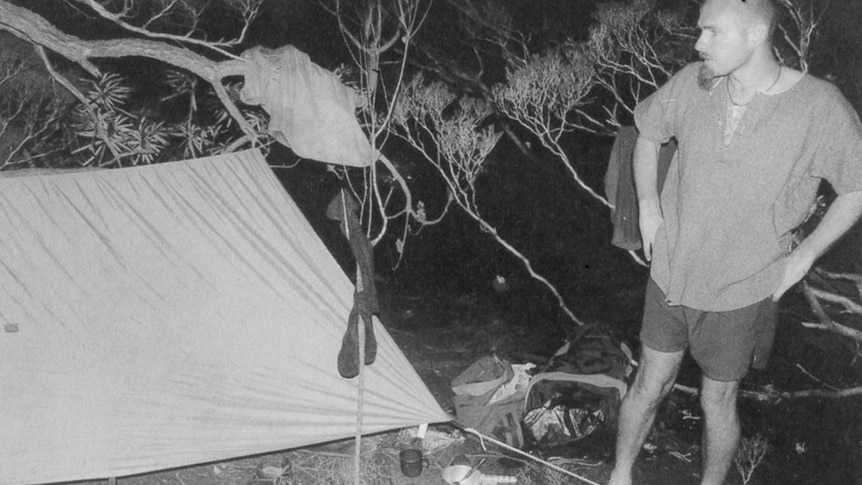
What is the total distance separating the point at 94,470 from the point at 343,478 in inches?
43.4

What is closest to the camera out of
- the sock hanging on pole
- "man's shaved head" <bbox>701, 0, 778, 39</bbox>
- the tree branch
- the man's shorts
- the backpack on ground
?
"man's shaved head" <bbox>701, 0, 778, 39</bbox>

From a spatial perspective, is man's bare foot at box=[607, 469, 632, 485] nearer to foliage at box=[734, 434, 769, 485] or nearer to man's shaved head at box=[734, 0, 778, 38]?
man's shaved head at box=[734, 0, 778, 38]

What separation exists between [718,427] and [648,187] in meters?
0.74

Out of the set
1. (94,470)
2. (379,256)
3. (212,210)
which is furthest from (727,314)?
(379,256)

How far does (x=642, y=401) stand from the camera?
226cm

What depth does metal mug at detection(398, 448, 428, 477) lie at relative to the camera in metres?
3.62

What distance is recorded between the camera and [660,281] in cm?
213

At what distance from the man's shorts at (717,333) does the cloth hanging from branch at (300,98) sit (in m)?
2.13

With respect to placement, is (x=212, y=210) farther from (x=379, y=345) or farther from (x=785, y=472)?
(x=785, y=472)

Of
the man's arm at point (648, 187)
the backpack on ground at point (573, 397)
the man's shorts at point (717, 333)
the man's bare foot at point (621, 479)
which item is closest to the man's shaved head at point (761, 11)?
the man's arm at point (648, 187)

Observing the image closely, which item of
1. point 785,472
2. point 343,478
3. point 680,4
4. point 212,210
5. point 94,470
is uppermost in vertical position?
point 680,4

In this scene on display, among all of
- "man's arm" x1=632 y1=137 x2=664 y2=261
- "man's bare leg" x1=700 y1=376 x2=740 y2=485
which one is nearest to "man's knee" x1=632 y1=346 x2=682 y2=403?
"man's bare leg" x1=700 y1=376 x2=740 y2=485

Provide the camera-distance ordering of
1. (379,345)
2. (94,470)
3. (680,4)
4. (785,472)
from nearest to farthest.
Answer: (94,470) → (379,345) → (785,472) → (680,4)

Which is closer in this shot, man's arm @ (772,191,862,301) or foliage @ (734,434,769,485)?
man's arm @ (772,191,862,301)
